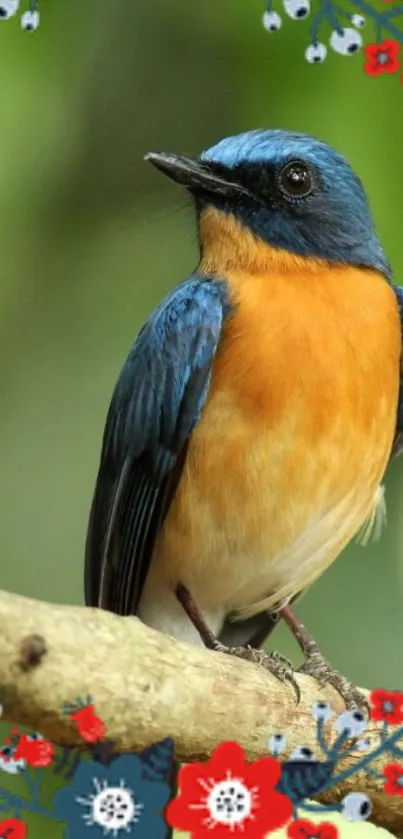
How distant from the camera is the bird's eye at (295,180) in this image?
2453 millimetres

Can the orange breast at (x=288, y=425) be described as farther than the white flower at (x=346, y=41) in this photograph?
No

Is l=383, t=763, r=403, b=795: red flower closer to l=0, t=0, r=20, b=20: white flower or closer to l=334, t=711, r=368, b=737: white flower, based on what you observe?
l=334, t=711, r=368, b=737: white flower

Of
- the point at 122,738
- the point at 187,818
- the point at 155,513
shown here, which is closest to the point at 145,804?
the point at 187,818

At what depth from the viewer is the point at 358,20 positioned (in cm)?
247

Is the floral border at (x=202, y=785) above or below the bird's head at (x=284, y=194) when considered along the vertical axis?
below

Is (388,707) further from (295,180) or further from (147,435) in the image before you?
(295,180)

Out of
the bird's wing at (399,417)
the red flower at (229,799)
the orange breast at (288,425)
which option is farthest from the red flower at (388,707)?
the bird's wing at (399,417)

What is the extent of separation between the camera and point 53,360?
8.13ft

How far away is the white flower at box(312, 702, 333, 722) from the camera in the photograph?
211 centimetres

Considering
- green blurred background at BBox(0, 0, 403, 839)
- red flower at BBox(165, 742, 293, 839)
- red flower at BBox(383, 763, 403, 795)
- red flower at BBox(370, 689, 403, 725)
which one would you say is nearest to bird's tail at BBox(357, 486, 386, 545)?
green blurred background at BBox(0, 0, 403, 839)

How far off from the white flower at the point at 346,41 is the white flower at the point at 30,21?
1.99ft

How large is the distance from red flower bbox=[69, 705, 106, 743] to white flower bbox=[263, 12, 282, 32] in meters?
1.49

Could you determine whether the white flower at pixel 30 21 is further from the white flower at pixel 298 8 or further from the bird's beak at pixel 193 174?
the white flower at pixel 298 8

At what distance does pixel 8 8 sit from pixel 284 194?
2.21ft
